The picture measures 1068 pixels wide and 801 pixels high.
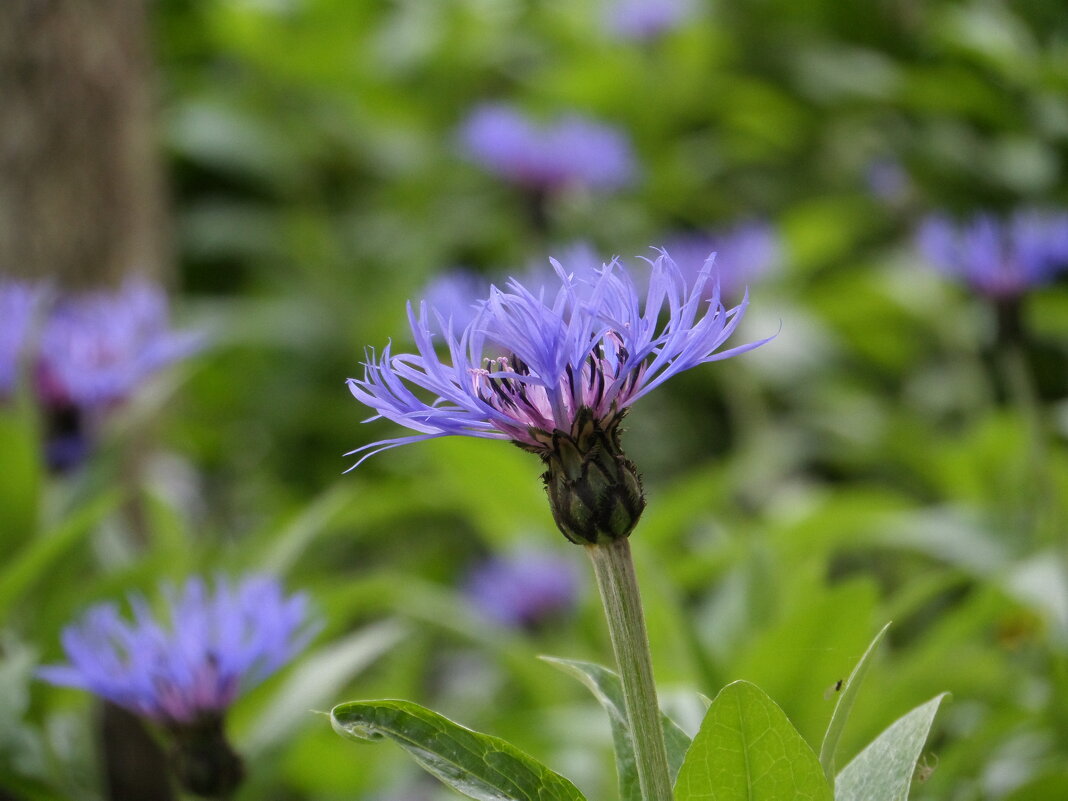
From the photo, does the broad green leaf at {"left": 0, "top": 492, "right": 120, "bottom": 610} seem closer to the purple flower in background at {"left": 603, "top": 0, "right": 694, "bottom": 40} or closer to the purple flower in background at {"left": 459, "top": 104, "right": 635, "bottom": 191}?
the purple flower in background at {"left": 459, "top": 104, "right": 635, "bottom": 191}

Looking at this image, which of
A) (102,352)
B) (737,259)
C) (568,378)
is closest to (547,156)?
(737,259)

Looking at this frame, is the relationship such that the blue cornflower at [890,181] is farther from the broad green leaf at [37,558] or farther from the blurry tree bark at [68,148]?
the broad green leaf at [37,558]

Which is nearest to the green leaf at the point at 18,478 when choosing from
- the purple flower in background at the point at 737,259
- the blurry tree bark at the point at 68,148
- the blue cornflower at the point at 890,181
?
the blurry tree bark at the point at 68,148

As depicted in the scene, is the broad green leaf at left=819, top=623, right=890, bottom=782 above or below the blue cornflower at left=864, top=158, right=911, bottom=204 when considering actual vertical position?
below

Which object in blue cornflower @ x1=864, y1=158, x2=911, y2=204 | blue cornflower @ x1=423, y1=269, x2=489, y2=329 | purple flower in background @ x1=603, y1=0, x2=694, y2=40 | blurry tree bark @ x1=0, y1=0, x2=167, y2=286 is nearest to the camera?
blue cornflower @ x1=423, y1=269, x2=489, y2=329

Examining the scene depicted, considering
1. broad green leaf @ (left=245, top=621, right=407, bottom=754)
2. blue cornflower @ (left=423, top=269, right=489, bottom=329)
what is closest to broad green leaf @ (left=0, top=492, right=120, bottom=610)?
broad green leaf @ (left=245, top=621, right=407, bottom=754)

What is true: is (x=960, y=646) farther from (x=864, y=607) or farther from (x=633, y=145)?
(x=633, y=145)
